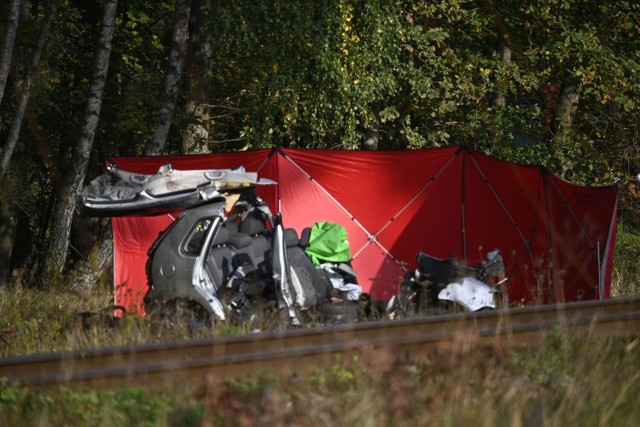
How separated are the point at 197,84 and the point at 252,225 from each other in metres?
8.20

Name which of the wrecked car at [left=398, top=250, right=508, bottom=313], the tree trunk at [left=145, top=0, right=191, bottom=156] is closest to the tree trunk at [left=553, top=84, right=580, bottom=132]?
the tree trunk at [left=145, top=0, right=191, bottom=156]

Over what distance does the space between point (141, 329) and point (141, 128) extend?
11.1 meters

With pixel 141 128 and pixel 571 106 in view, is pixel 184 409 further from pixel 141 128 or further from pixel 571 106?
pixel 571 106

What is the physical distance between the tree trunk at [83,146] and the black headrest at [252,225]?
21.9 ft

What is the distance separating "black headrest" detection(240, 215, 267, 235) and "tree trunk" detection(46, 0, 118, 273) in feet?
21.9

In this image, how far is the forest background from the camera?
56.2 feet

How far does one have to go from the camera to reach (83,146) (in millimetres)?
17500

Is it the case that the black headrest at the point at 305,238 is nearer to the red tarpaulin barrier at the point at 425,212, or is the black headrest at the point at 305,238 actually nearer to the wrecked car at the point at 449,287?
the wrecked car at the point at 449,287

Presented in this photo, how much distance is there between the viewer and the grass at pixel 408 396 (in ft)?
18.7

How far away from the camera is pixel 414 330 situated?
8.22 metres

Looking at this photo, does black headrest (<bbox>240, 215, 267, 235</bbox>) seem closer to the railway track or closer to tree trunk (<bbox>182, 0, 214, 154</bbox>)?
the railway track

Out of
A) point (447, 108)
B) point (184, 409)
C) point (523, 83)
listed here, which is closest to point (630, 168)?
point (523, 83)

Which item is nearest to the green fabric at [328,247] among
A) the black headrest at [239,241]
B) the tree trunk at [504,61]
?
the black headrest at [239,241]

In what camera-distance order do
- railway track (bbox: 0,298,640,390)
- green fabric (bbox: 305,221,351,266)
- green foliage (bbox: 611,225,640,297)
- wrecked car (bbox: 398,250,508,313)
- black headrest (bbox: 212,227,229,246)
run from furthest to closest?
green foliage (bbox: 611,225,640,297)
green fabric (bbox: 305,221,351,266)
wrecked car (bbox: 398,250,508,313)
black headrest (bbox: 212,227,229,246)
railway track (bbox: 0,298,640,390)
